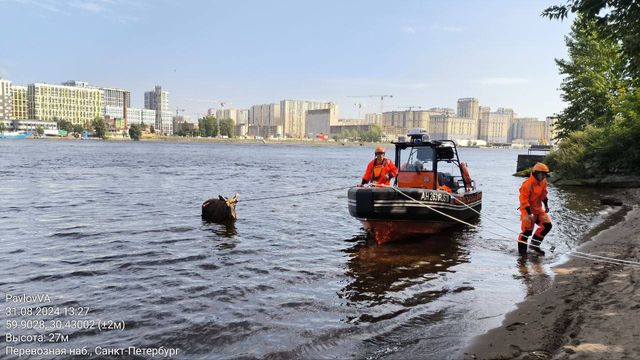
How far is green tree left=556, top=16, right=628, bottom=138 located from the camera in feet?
135

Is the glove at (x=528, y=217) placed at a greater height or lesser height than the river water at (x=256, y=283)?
greater

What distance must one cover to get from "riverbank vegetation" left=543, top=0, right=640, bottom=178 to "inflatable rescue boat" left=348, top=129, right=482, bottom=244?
562cm

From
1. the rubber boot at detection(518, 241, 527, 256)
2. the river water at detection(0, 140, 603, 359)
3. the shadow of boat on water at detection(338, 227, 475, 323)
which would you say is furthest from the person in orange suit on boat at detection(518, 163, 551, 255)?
the shadow of boat on water at detection(338, 227, 475, 323)

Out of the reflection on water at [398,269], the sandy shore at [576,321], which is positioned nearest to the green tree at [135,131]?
the reflection on water at [398,269]

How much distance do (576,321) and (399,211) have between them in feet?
20.6

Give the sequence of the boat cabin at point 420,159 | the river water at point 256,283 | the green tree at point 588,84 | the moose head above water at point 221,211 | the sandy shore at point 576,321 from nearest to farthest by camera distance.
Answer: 1. the sandy shore at point 576,321
2. the river water at point 256,283
3. the boat cabin at point 420,159
4. the moose head above water at point 221,211
5. the green tree at point 588,84

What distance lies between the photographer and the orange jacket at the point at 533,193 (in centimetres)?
1112

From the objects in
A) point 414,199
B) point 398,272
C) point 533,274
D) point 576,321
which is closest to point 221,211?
point 414,199

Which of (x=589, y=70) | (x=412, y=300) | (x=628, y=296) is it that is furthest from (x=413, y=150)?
(x=589, y=70)

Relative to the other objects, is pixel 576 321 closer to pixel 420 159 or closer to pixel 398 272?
pixel 398 272

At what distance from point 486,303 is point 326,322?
9.51 feet

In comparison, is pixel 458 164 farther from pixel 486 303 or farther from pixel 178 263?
pixel 178 263

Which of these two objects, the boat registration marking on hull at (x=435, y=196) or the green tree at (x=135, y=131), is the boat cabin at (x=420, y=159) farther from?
the green tree at (x=135, y=131)

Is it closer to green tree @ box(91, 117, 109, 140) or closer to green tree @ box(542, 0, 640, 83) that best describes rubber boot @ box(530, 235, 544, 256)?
green tree @ box(542, 0, 640, 83)
